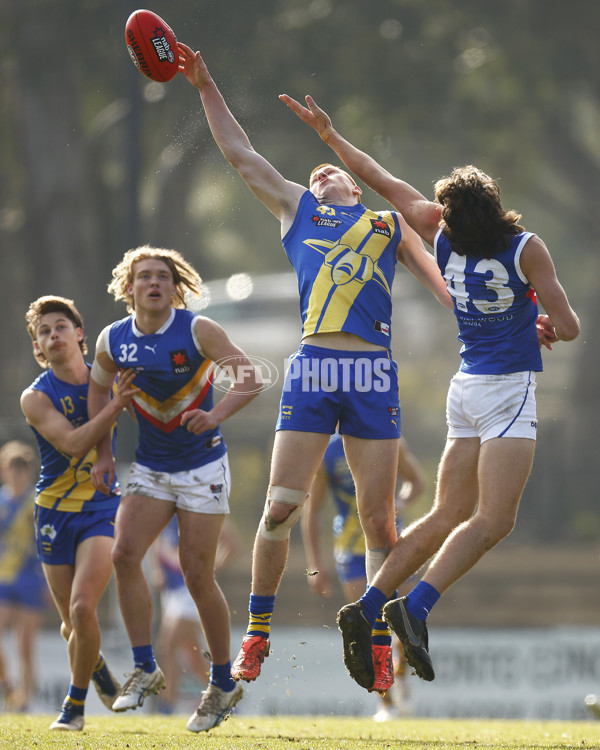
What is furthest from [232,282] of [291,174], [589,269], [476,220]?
[476,220]

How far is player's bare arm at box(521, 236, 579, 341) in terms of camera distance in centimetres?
517

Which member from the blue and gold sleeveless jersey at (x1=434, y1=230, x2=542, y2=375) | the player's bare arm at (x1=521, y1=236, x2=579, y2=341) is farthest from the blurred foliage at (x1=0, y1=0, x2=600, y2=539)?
the player's bare arm at (x1=521, y1=236, x2=579, y2=341)

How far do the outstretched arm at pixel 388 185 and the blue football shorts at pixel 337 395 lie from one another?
28.5 inches

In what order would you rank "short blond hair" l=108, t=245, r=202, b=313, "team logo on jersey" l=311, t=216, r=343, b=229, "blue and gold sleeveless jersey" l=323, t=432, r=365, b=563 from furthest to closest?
"blue and gold sleeveless jersey" l=323, t=432, r=365, b=563 → "short blond hair" l=108, t=245, r=202, b=313 → "team logo on jersey" l=311, t=216, r=343, b=229

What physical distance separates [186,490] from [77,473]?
0.76 metres

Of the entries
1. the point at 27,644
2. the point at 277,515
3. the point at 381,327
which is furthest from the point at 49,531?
the point at 27,644

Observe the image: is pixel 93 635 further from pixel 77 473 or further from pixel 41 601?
pixel 41 601

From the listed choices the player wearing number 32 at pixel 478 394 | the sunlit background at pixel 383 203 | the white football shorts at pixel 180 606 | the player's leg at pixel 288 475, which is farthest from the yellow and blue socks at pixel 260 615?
the sunlit background at pixel 383 203

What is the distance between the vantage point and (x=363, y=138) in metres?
15.1

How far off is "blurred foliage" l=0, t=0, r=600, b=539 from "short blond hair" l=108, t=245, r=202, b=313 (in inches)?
322

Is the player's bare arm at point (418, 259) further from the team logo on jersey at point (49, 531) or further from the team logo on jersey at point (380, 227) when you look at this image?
the team logo on jersey at point (49, 531)

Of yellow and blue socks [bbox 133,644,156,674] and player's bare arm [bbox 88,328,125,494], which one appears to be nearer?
yellow and blue socks [bbox 133,644,156,674]

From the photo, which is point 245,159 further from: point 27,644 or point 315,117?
point 27,644

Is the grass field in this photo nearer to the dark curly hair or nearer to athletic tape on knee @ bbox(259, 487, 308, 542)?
athletic tape on knee @ bbox(259, 487, 308, 542)
